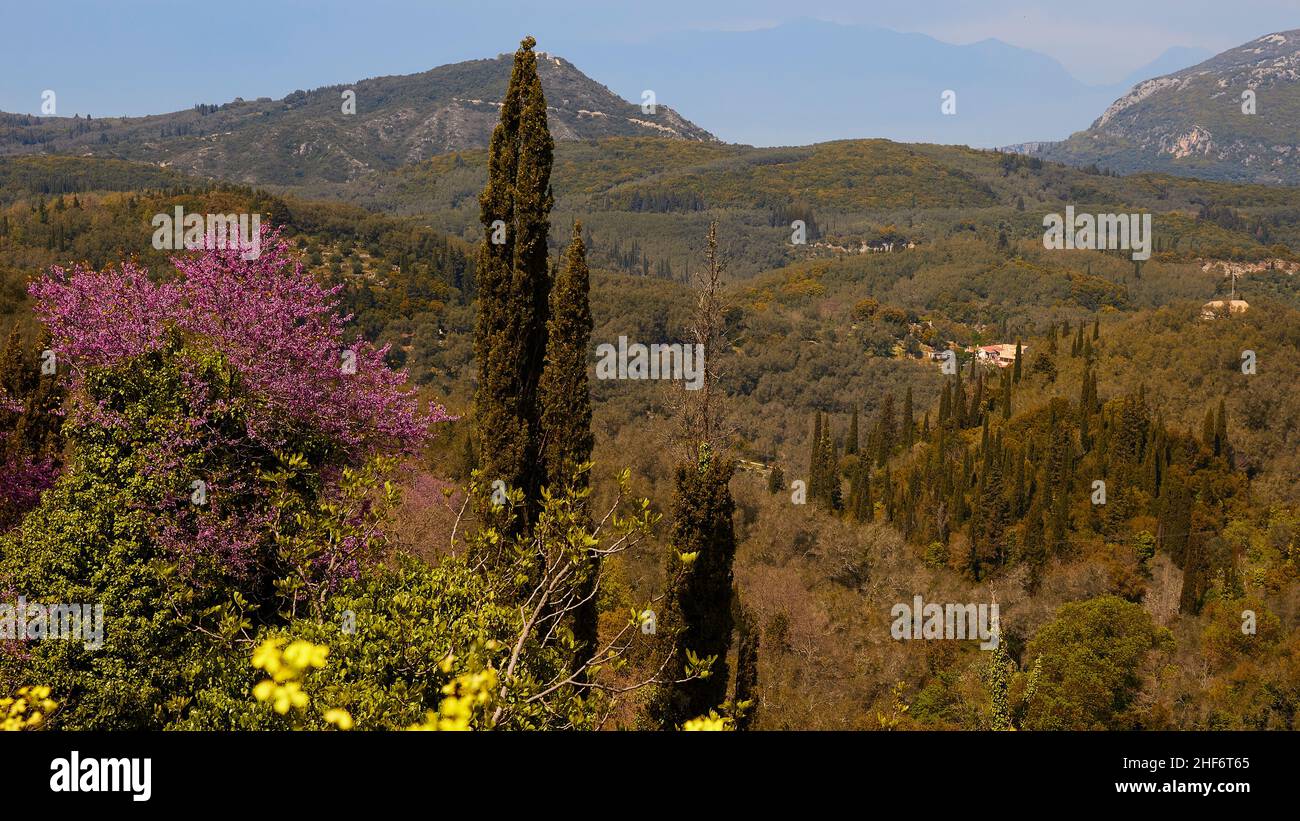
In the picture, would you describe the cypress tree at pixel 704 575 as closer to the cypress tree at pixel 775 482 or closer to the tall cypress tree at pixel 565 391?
the tall cypress tree at pixel 565 391

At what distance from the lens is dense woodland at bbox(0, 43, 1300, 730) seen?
881 cm

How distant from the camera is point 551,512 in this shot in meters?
9.14

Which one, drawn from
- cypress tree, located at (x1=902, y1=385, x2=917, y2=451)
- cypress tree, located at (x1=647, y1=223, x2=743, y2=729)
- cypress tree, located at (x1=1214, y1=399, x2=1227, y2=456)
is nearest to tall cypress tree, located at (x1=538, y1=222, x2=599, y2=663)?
cypress tree, located at (x1=647, y1=223, x2=743, y2=729)

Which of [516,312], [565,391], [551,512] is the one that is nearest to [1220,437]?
[565,391]

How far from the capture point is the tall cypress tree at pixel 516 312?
643 inches

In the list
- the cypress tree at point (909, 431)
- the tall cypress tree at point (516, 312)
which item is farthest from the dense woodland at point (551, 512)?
the cypress tree at point (909, 431)

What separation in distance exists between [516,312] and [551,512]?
8.26 metres

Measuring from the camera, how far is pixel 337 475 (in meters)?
12.7

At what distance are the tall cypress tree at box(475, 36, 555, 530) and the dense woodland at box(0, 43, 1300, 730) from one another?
65 millimetres

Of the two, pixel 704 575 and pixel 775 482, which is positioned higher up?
pixel 704 575

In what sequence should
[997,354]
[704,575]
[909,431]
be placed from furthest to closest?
[997,354]
[909,431]
[704,575]

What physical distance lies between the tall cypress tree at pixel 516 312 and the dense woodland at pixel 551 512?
65mm

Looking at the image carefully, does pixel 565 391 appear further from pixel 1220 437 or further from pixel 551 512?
pixel 1220 437
